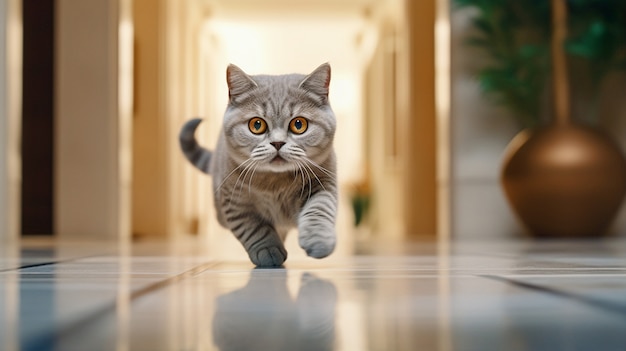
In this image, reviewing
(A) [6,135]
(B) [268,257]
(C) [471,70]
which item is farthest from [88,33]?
(B) [268,257]

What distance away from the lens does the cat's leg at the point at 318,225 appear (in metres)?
1.47

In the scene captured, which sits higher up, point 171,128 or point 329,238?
point 171,128

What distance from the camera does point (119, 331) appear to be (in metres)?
0.69

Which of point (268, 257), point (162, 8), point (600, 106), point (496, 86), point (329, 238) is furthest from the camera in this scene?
point (162, 8)

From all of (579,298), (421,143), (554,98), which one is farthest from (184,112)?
(579,298)

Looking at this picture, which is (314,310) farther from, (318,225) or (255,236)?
(255,236)

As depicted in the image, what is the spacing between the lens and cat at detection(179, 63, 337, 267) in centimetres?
151

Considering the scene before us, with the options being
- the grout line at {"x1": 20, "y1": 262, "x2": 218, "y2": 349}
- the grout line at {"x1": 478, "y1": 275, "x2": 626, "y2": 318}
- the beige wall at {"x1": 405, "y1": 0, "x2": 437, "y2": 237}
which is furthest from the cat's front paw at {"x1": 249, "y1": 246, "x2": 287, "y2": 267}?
the beige wall at {"x1": 405, "y1": 0, "x2": 437, "y2": 237}

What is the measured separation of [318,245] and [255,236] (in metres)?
0.22

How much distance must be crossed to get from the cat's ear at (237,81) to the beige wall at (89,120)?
2998 millimetres

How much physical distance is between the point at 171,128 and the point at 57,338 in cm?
545

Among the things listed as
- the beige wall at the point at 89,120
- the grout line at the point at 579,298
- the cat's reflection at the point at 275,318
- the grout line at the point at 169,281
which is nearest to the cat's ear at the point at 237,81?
the grout line at the point at 169,281

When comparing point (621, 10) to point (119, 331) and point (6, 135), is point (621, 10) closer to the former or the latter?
point (6, 135)

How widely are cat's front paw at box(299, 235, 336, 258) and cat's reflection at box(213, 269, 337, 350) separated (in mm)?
274
